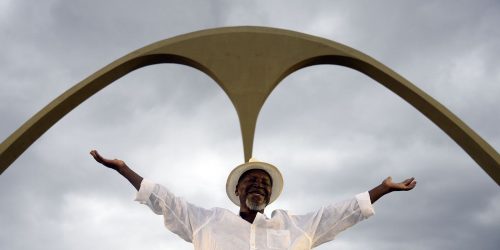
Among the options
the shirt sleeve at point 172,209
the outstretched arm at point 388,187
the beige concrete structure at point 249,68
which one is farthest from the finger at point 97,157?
the beige concrete structure at point 249,68

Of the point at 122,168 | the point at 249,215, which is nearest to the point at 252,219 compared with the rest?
the point at 249,215

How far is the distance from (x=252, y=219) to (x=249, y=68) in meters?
3.22

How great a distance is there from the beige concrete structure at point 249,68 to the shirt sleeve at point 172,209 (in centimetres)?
284

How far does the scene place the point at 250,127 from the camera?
5.76 metres

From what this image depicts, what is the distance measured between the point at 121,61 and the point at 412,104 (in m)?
3.55

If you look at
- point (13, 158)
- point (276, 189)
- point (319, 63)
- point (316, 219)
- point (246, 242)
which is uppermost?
point (319, 63)

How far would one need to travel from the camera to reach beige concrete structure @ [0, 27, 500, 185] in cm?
593

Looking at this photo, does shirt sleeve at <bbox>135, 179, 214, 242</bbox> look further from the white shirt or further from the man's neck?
the man's neck

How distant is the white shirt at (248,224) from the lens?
2.92 meters

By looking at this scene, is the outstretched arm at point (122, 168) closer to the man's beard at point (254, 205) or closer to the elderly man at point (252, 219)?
the elderly man at point (252, 219)

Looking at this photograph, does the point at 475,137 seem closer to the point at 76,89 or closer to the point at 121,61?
the point at 121,61

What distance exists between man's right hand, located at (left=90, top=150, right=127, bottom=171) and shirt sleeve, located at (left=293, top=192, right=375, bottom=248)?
1.09 meters

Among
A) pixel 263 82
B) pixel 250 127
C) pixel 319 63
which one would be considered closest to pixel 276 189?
pixel 250 127

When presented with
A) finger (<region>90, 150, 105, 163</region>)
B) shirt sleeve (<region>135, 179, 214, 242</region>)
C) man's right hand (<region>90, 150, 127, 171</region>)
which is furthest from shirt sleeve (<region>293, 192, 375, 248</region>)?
finger (<region>90, 150, 105, 163</region>)
